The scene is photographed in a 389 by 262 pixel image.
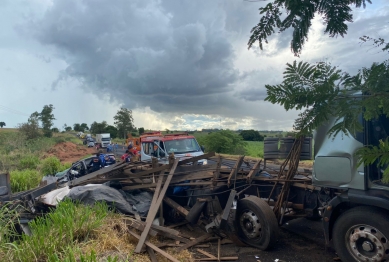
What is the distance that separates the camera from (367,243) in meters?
4.19

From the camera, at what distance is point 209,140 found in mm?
32250

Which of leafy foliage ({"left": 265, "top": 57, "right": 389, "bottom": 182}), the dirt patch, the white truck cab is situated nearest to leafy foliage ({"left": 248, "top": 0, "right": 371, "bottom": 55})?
leafy foliage ({"left": 265, "top": 57, "right": 389, "bottom": 182})

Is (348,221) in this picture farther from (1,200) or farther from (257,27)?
(1,200)

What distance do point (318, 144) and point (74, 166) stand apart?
973 centimetres

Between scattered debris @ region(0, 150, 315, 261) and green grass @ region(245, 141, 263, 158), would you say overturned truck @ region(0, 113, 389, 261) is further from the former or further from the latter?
green grass @ region(245, 141, 263, 158)

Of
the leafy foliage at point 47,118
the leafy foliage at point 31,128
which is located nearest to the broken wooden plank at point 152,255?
the leafy foliage at point 31,128

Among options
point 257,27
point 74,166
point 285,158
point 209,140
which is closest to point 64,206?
point 285,158

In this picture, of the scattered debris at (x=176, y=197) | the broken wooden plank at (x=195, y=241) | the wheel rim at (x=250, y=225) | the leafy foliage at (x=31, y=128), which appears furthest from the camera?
the leafy foliage at (x=31, y=128)

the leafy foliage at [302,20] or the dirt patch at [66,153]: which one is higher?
the leafy foliage at [302,20]

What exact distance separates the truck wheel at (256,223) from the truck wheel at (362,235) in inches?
43.7

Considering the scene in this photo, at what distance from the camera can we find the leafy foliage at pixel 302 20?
5.88 feet

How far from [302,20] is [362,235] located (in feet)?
11.3

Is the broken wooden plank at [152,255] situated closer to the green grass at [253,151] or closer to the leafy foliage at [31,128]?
the green grass at [253,151]

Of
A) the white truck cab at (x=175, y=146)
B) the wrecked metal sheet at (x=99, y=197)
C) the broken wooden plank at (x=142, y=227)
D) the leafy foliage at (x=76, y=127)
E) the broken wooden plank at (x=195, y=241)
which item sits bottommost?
the broken wooden plank at (x=195, y=241)
